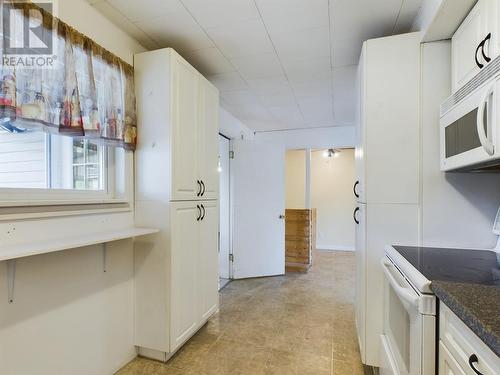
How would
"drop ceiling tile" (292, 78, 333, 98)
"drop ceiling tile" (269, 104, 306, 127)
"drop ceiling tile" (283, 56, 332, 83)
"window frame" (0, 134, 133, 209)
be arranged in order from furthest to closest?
"drop ceiling tile" (269, 104, 306, 127)
"drop ceiling tile" (292, 78, 333, 98)
"drop ceiling tile" (283, 56, 332, 83)
"window frame" (0, 134, 133, 209)

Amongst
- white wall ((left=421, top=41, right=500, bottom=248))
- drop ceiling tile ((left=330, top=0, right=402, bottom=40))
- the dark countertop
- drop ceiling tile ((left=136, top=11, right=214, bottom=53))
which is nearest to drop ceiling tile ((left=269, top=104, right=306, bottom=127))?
drop ceiling tile ((left=330, top=0, right=402, bottom=40))

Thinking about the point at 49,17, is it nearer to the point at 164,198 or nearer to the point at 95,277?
the point at 164,198

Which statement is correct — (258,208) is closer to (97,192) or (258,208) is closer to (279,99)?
(279,99)

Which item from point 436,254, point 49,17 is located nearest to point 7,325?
point 49,17

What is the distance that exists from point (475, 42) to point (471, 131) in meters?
0.45

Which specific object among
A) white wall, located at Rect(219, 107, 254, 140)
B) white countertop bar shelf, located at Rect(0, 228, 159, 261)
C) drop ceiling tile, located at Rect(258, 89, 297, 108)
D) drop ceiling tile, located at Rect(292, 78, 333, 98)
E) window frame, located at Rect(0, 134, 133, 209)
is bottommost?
white countertop bar shelf, located at Rect(0, 228, 159, 261)

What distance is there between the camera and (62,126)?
4.52 ft

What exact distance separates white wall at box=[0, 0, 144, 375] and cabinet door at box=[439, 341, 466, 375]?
1770 mm

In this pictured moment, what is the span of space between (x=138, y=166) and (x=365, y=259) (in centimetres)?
166

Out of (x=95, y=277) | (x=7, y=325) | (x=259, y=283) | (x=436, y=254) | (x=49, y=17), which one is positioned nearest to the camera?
(x=7, y=325)

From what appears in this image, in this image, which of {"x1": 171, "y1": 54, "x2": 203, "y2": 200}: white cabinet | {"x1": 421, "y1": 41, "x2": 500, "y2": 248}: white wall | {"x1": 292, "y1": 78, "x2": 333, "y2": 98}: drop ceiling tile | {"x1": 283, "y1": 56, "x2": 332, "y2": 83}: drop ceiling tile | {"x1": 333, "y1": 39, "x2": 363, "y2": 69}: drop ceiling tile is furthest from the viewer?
{"x1": 292, "y1": 78, "x2": 333, "y2": 98}: drop ceiling tile

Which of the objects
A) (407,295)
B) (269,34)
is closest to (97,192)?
(269,34)

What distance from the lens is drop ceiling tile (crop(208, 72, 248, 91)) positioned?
257 cm

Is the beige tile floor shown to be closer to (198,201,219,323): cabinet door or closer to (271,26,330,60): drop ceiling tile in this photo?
(198,201,219,323): cabinet door
